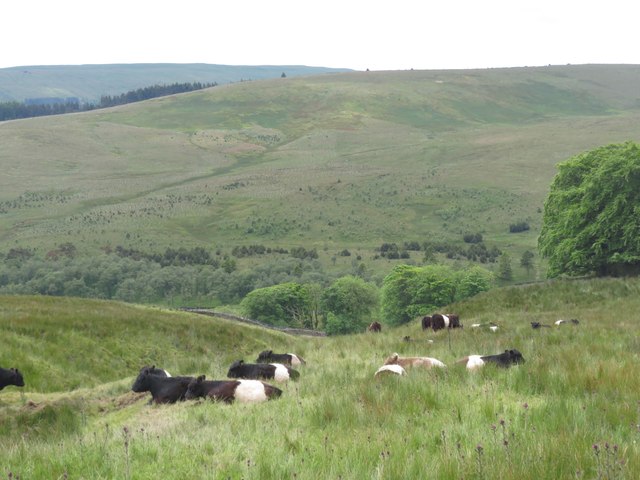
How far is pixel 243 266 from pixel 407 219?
62948mm

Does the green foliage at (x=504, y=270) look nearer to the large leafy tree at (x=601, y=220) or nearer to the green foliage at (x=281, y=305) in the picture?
the green foliage at (x=281, y=305)

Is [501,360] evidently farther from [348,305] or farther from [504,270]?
[504,270]

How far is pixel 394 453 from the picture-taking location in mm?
6312

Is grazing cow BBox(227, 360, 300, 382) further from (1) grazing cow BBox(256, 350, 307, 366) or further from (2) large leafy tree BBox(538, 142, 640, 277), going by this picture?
(2) large leafy tree BBox(538, 142, 640, 277)

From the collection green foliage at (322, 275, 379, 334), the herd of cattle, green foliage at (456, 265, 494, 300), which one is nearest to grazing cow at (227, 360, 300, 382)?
the herd of cattle

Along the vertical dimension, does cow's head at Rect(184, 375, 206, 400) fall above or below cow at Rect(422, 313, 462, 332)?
above

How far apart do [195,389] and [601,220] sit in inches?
1556

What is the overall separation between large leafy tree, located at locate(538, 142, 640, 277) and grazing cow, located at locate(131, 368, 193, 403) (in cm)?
3804

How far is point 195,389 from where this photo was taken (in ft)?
42.7

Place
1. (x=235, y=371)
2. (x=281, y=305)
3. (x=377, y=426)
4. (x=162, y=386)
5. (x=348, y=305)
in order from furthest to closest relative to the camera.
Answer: (x=281, y=305) → (x=348, y=305) → (x=235, y=371) → (x=162, y=386) → (x=377, y=426)

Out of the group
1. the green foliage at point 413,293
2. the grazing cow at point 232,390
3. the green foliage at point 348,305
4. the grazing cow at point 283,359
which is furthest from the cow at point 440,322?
the green foliage at point 348,305

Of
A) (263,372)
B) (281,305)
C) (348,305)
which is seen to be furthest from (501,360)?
(281,305)

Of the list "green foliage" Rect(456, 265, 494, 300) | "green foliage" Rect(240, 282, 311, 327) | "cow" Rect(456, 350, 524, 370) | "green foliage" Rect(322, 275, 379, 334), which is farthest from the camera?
"green foliage" Rect(240, 282, 311, 327)

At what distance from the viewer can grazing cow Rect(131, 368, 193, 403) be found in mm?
13328
